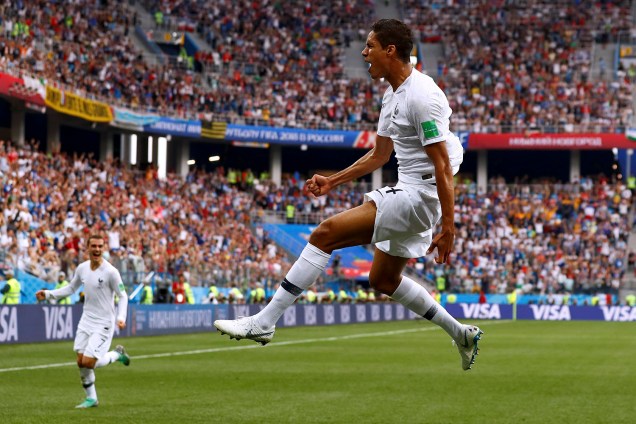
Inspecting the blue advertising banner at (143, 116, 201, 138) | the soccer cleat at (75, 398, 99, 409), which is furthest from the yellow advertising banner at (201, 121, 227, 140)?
the soccer cleat at (75, 398, 99, 409)

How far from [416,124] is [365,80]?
5778cm

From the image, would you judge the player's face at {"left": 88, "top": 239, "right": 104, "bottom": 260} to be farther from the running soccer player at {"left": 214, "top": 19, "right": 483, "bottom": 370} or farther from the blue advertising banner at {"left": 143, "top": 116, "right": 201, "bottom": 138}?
the blue advertising banner at {"left": 143, "top": 116, "right": 201, "bottom": 138}

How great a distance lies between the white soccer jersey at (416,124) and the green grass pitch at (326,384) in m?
5.49

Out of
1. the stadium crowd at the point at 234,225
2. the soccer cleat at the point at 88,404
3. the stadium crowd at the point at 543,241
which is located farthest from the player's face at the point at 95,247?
the stadium crowd at the point at 543,241

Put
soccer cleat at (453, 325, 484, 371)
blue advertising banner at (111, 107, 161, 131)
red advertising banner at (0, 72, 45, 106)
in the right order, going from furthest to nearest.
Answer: blue advertising banner at (111, 107, 161, 131)
red advertising banner at (0, 72, 45, 106)
soccer cleat at (453, 325, 484, 371)

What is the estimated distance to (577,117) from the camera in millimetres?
64188

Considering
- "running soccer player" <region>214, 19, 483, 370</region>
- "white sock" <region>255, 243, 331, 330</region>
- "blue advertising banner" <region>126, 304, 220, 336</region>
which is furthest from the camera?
"blue advertising banner" <region>126, 304, 220, 336</region>

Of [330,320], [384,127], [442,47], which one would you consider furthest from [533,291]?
[384,127]

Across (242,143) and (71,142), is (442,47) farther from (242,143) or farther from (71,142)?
(71,142)

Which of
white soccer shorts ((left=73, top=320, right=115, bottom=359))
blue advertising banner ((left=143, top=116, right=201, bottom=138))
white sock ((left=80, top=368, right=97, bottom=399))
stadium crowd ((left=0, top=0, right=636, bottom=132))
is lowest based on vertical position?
white sock ((left=80, top=368, right=97, bottom=399))

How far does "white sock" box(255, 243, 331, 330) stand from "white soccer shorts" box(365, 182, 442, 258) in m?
0.44

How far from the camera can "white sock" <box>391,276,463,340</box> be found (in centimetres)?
918

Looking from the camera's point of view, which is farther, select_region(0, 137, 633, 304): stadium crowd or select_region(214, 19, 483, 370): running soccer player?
select_region(0, 137, 633, 304): stadium crowd

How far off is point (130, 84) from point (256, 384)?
37.3 metres
